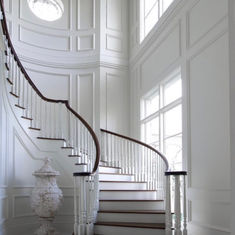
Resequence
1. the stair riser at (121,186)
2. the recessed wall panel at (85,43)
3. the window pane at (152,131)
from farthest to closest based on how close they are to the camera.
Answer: the recessed wall panel at (85,43) → the window pane at (152,131) → the stair riser at (121,186)

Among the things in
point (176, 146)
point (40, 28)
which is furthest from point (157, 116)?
point (40, 28)

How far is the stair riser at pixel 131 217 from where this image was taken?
17.7 ft

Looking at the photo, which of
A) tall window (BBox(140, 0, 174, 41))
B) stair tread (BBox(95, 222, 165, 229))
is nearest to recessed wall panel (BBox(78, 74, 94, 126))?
tall window (BBox(140, 0, 174, 41))

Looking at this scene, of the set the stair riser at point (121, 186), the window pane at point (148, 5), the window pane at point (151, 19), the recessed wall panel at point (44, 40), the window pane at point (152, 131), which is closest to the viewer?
the stair riser at point (121, 186)

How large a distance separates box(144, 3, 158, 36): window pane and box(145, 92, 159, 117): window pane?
1.49 metres

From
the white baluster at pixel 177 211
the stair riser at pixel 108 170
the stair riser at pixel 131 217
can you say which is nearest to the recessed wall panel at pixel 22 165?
the stair riser at pixel 108 170

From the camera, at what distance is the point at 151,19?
8.04m

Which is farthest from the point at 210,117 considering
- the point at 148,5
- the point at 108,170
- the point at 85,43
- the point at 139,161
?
the point at 85,43

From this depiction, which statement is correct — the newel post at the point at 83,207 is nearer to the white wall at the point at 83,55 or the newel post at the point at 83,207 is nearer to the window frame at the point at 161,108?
the window frame at the point at 161,108

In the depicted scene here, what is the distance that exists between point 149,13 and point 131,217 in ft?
14.9

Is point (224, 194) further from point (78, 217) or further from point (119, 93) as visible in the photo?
point (119, 93)

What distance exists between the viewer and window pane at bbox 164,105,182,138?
6398mm

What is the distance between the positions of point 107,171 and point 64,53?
3.16 meters

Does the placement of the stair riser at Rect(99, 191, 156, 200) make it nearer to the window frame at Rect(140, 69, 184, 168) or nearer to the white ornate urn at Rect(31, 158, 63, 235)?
→ the white ornate urn at Rect(31, 158, 63, 235)
